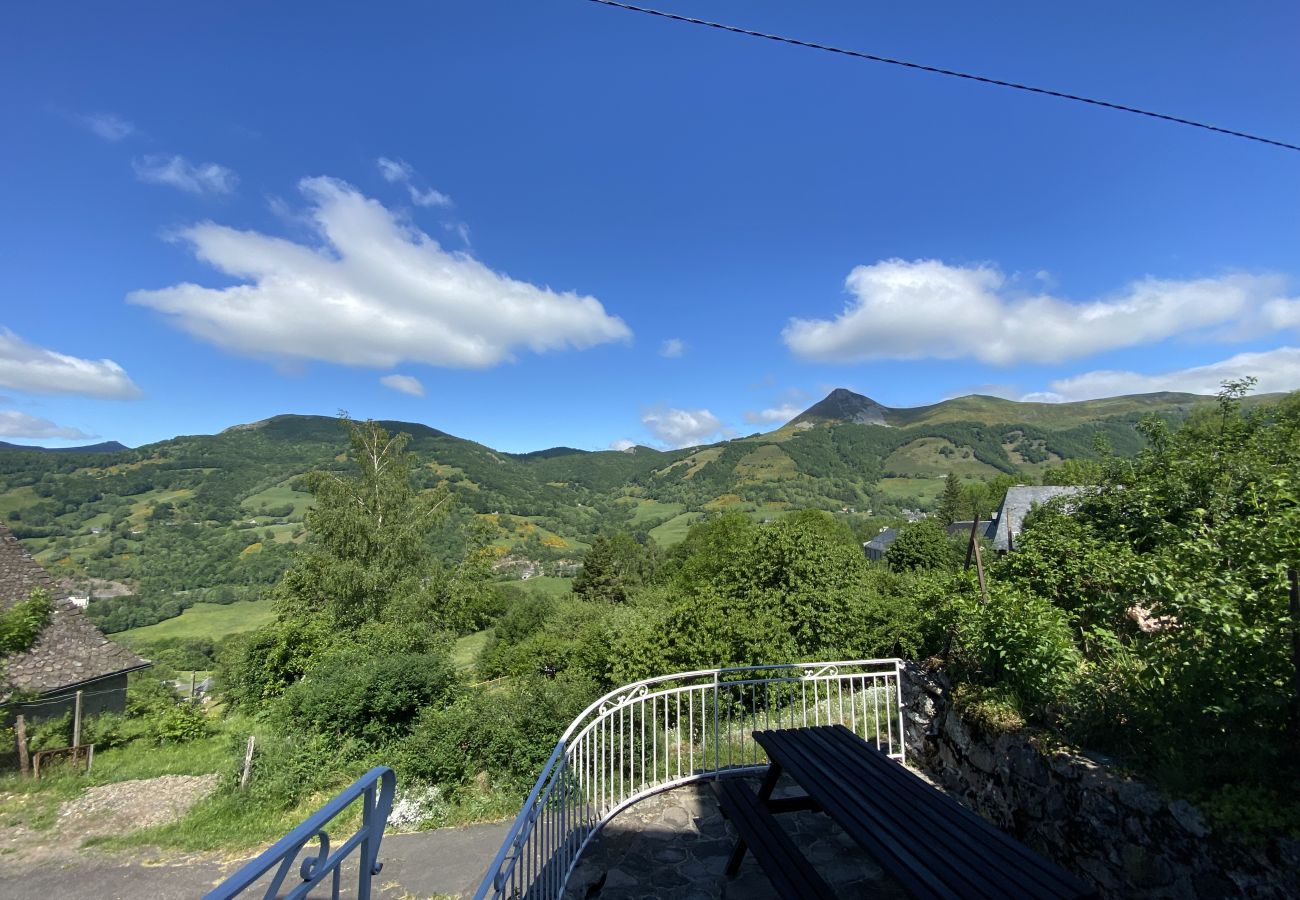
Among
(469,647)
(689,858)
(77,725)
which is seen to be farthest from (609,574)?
(689,858)

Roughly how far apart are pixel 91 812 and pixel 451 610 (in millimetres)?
12229

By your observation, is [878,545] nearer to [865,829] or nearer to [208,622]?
[865,829]

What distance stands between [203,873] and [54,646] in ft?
39.2

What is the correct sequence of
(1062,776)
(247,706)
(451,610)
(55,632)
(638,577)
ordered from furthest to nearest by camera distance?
(638,577) → (451,610) → (247,706) → (55,632) → (1062,776)

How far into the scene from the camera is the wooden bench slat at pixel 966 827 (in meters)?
2.36

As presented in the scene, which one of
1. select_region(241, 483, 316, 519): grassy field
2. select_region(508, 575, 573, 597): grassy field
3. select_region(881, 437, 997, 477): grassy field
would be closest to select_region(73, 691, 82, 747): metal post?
select_region(508, 575, 573, 597): grassy field

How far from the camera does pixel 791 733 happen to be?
4.31 meters

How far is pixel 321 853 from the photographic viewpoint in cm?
165

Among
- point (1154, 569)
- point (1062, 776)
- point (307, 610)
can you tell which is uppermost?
point (1154, 569)

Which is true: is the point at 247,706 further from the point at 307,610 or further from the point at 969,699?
the point at 969,699

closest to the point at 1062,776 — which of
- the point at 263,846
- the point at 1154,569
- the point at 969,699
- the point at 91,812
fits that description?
the point at 969,699

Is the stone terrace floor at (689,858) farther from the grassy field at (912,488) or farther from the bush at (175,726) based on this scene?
the grassy field at (912,488)

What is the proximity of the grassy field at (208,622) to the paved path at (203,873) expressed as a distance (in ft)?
149

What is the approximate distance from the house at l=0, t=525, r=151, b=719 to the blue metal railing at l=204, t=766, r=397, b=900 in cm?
1718
